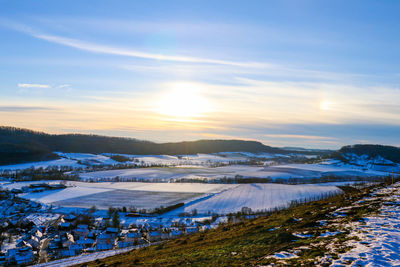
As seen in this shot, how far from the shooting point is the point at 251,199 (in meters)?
83.4

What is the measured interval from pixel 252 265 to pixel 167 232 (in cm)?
3962

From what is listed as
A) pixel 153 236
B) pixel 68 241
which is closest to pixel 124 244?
pixel 153 236

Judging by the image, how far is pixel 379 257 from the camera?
12328 millimetres

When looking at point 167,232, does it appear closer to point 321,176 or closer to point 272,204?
point 272,204

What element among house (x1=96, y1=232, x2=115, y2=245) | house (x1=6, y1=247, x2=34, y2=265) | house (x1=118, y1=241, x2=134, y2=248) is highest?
house (x1=118, y1=241, x2=134, y2=248)

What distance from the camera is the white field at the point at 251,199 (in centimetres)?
7362

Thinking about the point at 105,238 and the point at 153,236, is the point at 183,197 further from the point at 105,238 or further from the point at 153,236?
the point at 105,238

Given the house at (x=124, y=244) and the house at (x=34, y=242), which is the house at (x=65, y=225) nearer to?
the house at (x=34, y=242)

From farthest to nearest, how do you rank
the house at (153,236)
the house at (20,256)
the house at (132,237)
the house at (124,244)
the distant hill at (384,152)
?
the distant hill at (384,152) < the house at (132,237) < the house at (153,236) < the house at (124,244) < the house at (20,256)

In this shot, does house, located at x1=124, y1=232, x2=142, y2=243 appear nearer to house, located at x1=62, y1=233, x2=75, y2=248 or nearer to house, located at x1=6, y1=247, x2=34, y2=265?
house, located at x1=62, y1=233, x2=75, y2=248

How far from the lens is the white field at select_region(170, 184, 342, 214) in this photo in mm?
73625

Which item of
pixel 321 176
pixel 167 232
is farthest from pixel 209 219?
pixel 321 176

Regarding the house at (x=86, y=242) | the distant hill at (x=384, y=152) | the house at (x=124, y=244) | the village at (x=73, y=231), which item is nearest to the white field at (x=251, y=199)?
the village at (x=73, y=231)

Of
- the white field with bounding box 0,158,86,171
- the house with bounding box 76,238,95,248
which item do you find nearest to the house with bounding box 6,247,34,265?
the house with bounding box 76,238,95,248
